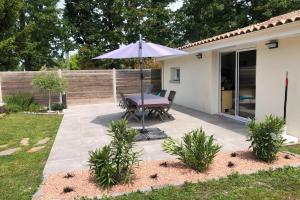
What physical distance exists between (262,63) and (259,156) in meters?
3.98

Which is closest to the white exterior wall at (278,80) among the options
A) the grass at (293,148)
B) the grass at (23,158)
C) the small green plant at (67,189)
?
the grass at (293,148)

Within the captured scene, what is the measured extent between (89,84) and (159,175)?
12261 mm

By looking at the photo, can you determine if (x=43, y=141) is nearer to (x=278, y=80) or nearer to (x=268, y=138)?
(x=268, y=138)

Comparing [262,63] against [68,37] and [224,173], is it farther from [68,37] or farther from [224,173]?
[68,37]

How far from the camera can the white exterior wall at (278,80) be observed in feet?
25.1

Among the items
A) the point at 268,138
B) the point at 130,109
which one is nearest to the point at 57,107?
the point at 130,109

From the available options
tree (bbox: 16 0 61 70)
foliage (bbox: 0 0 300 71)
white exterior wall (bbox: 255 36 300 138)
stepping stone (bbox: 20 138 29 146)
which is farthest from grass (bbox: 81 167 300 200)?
tree (bbox: 16 0 61 70)

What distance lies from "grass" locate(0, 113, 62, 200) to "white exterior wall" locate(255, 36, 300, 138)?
6.19 metres

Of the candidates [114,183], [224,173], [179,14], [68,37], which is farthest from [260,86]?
[68,37]

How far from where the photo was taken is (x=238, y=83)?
1060 cm

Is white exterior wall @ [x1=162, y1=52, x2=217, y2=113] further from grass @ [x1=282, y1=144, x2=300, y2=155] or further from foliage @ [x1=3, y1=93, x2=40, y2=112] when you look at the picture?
foliage @ [x1=3, y1=93, x2=40, y2=112]

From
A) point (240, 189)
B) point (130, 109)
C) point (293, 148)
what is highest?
point (130, 109)

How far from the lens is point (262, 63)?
29.4 ft

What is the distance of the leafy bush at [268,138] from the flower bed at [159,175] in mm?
171
